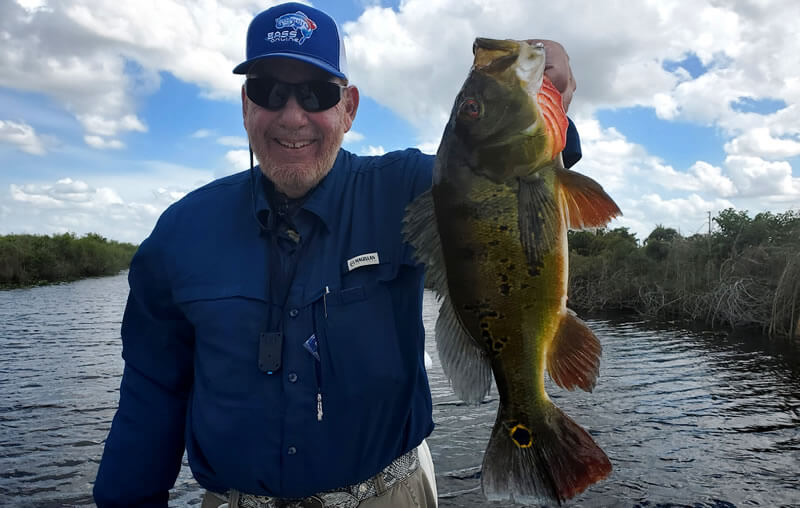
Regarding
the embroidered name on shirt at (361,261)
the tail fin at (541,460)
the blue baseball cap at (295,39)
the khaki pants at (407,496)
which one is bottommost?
the khaki pants at (407,496)

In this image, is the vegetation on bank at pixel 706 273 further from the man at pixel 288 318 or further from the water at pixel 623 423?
the man at pixel 288 318

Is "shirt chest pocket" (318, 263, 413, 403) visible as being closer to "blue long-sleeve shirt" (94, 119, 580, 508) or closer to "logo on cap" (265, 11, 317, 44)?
"blue long-sleeve shirt" (94, 119, 580, 508)

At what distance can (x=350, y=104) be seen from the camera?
330 centimetres

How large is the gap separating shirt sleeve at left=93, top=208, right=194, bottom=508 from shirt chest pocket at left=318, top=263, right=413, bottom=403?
3.15 ft

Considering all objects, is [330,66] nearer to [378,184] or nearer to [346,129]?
[346,129]

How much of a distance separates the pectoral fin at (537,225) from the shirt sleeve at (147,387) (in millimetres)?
1975

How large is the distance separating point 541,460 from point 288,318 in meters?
1.33

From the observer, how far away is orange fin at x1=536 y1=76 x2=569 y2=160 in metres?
2.27

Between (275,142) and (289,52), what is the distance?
1.49 feet

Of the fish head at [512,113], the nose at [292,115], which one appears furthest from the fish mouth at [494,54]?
the nose at [292,115]

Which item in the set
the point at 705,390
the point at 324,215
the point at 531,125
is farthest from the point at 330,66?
the point at 705,390

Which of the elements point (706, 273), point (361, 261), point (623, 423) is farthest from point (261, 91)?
point (706, 273)

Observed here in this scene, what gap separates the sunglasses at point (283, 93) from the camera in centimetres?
293

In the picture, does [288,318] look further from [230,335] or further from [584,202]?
[584,202]
